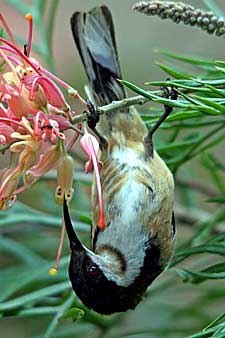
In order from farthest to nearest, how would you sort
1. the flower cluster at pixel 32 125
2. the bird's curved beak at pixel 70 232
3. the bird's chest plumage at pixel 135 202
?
the bird's chest plumage at pixel 135 202
the bird's curved beak at pixel 70 232
the flower cluster at pixel 32 125

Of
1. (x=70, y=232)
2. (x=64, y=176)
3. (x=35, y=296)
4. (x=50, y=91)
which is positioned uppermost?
(x=50, y=91)

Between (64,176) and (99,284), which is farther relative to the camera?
(99,284)

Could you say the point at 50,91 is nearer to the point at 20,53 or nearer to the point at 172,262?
the point at 20,53

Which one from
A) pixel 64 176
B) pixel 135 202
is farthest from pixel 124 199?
pixel 64 176

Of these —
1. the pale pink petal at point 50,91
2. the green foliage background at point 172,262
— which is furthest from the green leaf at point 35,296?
the pale pink petal at point 50,91

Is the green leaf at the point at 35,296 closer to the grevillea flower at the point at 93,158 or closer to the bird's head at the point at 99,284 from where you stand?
the bird's head at the point at 99,284

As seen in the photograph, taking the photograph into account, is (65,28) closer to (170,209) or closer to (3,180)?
(170,209)

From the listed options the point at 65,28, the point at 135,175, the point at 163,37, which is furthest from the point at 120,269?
the point at 65,28

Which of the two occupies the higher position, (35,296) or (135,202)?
(135,202)
